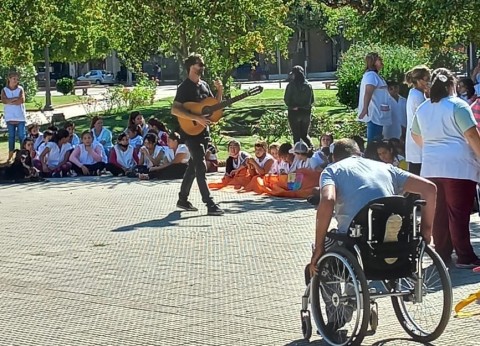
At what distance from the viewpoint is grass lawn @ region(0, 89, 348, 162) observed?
2368 centimetres

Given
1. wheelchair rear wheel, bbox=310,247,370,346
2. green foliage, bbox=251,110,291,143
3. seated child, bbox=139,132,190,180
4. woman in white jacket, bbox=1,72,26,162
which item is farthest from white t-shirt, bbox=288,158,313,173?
wheelchair rear wheel, bbox=310,247,370,346

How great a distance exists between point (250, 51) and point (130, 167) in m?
11.8

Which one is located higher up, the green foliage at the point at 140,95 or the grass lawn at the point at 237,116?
the green foliage at the point at 140,95

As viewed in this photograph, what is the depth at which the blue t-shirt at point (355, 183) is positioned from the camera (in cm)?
636

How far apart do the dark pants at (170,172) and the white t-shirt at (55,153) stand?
6.98 feet

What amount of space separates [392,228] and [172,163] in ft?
33.7

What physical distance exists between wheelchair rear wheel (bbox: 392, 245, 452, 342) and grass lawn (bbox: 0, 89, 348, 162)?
42.8 feet

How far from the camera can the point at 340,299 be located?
626cm

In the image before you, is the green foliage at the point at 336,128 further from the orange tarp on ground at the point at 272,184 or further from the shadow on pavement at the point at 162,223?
the shadow on pavement at the point at 162,223

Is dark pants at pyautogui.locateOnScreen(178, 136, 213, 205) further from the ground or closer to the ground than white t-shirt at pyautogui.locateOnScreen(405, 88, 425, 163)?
closer to the ground

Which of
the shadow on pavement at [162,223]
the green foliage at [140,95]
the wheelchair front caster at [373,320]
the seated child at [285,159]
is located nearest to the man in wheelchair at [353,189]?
the wheelchair front caster at [373,320]

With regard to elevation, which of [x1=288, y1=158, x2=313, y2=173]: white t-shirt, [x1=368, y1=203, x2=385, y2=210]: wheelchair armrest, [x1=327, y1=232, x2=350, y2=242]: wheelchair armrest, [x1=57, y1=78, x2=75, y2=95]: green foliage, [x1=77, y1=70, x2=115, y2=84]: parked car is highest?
[x1=368, y1=203, x2=385, y2=210]: wheelchair armrest

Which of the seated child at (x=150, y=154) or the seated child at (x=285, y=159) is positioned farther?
the seated child at (x=150, y=154)

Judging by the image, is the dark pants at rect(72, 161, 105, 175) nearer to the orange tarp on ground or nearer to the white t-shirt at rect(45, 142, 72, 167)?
the white t-shirt at rect(45, 142, 72, 167)
